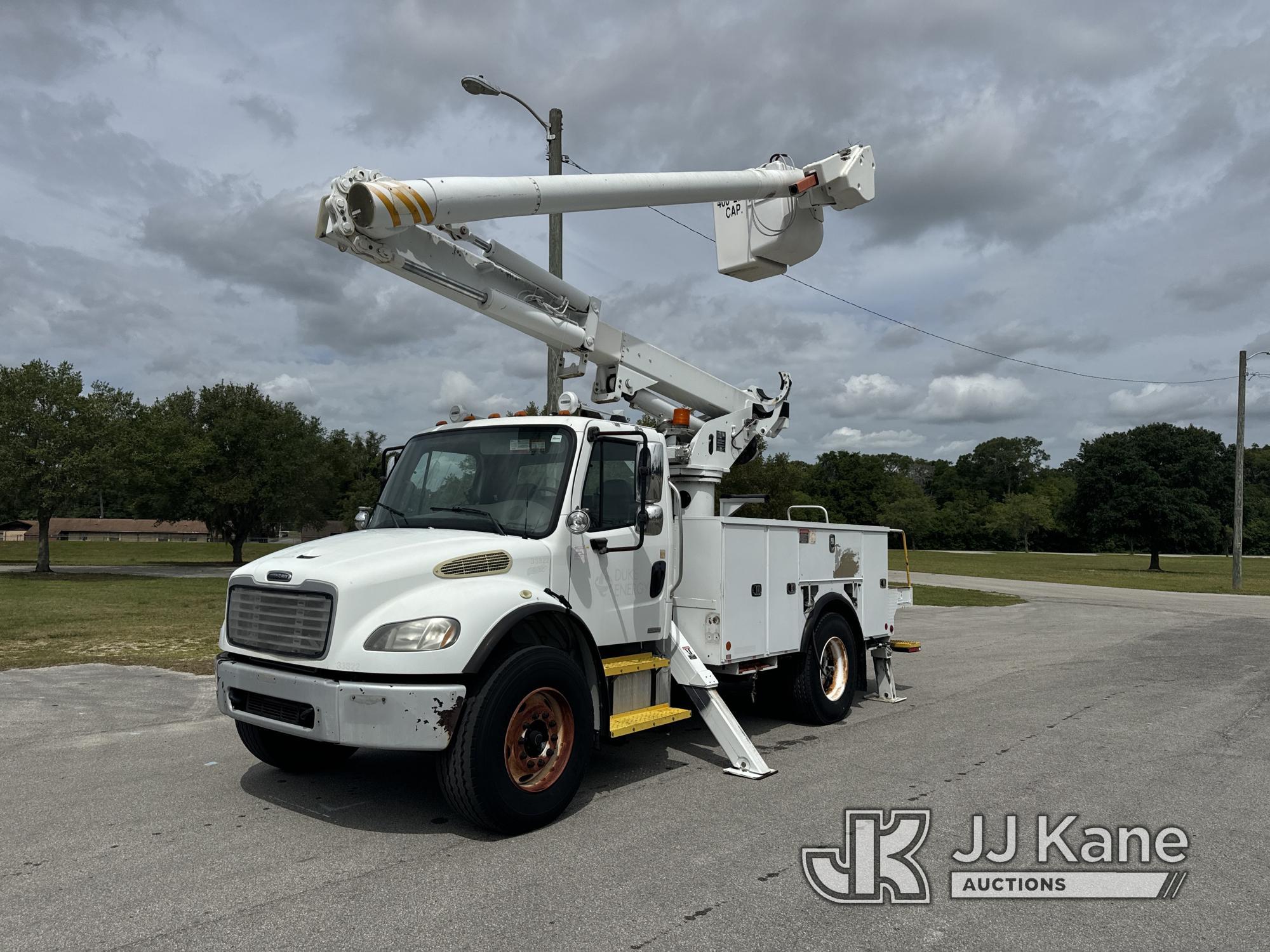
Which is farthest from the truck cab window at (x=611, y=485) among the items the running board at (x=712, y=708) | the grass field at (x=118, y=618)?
the grass field at (x=118, y=618)

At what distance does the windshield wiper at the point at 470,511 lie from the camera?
5.90m

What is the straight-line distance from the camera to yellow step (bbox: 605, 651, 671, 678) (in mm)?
6131

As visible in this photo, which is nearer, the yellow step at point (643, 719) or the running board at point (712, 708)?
the yellow step at point (643, 719)

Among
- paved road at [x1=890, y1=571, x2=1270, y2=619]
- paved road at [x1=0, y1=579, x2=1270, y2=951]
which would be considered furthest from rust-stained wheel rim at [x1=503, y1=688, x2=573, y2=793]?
paved road at [x1=890, y1=571, x2=1270, y2=619]

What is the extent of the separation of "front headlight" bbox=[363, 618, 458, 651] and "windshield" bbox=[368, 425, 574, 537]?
105 cm

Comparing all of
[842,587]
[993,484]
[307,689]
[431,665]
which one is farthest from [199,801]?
[993,484]

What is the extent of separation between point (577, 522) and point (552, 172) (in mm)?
9417

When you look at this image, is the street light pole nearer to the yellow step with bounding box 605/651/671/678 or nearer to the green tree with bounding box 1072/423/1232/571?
the yellow step with bounding box 605/651/671/678

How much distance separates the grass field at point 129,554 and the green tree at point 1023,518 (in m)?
67.1

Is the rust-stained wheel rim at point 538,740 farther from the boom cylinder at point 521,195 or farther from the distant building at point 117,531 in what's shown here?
the distant building at point 117,531

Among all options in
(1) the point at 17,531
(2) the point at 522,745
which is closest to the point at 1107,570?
(2) the point at 522,745

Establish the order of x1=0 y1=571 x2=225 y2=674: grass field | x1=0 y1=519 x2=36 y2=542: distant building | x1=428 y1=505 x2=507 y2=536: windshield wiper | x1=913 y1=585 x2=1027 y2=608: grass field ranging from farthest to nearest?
x1=0 y1=519 x2=36 y2=542: distant building < x1=913 y1=585 x2=1027 y2=608: grass field < x1=0 y1=571 x2=225 y2=674: grass field < x1=428 y1=505 x2=507 y2=536: windshield wiper

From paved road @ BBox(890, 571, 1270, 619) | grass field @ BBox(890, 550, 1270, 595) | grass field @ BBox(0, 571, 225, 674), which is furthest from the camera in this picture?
grass field @ BBox(890, 550, 1270, 595)

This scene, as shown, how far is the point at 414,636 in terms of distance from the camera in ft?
16.1
